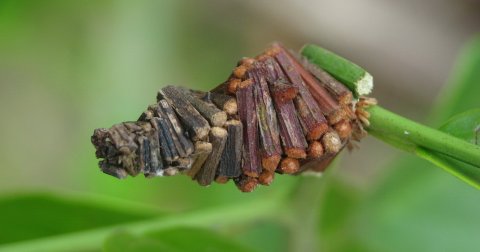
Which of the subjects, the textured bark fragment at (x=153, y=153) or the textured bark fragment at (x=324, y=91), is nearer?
the textured bark fragment at (x=153, y=153)

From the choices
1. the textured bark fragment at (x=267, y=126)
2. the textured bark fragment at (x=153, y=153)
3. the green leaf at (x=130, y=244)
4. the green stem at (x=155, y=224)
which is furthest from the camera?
the green stem at (x=155, y=224)

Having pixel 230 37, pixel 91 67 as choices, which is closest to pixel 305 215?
pixel 91 67

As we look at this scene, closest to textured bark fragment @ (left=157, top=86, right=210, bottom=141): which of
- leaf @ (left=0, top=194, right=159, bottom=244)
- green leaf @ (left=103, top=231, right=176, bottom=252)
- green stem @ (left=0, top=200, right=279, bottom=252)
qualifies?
green leaf @ (left=103, top=231, right=176, bottom=252)

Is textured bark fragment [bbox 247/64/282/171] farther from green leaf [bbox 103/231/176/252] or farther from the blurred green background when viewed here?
the blurred green background

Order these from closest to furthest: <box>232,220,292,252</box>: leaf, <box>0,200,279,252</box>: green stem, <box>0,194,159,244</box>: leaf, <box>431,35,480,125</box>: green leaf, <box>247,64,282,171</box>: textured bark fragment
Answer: <box>247,64,282,171</box>: textured bark fragment → <box>0,200,279,252</box>: green stem → <box>0,194,159,244</box>: leaf → <box>431,35,480,125</box>: green leaf → <box>232,220,292,252</box>: leaf

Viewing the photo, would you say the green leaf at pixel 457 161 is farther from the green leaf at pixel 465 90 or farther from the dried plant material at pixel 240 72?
the green leaf at pixel 465 90

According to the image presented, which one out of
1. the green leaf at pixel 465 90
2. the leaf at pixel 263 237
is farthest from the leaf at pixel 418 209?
the leaf at pixel 263 237

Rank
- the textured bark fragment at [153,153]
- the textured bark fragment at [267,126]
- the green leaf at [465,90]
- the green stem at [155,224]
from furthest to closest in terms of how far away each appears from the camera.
A: the green leaf at [465,90]
the green stem at [155,224]
the textured bark fragment at [267,126]
the textured bark fragment at [153,153]

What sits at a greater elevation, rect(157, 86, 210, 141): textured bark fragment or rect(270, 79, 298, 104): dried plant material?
rect(270, 79, 298, 104): dried plant material
